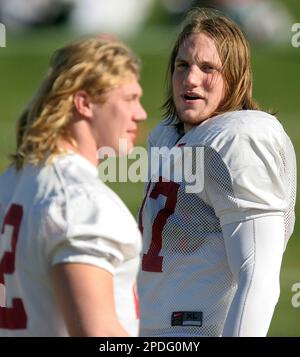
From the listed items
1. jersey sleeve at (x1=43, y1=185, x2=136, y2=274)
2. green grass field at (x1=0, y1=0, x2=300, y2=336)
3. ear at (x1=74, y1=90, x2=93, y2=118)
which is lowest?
green grass field at (x1=0, y1=0, x2=300, y2=336)

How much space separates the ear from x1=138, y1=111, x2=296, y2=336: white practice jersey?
809mm

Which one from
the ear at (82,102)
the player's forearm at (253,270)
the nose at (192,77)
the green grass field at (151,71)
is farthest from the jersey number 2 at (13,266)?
the green grass field at (151,71)

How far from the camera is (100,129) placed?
292 cm

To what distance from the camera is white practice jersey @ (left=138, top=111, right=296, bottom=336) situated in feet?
11.8

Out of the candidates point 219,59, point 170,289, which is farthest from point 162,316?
point 219,59

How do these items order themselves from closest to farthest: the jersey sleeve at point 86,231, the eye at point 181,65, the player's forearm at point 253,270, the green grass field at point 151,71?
the jersey sleeve at point 86,231
the player's forearm at point 253,270
the eye at point 181,65
the green grass field at point 151,71

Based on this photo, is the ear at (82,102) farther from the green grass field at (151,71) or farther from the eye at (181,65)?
the green grass field at (151,71)

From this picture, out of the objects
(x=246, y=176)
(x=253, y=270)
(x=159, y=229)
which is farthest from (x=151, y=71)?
(x=253, y=270)

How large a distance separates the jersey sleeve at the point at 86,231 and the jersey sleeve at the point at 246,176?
80cm

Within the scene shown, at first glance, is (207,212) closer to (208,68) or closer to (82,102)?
(208,68)

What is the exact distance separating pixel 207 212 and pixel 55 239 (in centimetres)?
103

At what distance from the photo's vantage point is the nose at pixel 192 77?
3.80 meters

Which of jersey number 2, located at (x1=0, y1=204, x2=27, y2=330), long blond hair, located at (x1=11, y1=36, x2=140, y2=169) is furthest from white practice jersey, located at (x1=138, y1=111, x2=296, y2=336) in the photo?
jersey number 2, located at (x1=0, y1=204, x2=27, y2=330)

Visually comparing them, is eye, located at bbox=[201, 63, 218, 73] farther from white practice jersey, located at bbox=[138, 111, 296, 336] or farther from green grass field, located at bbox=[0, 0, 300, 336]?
green grass field, located at bbox=[0, 0, 300, 336]
